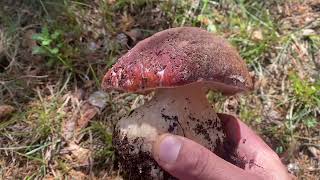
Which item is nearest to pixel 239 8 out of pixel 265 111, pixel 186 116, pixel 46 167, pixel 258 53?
pixel 258 53

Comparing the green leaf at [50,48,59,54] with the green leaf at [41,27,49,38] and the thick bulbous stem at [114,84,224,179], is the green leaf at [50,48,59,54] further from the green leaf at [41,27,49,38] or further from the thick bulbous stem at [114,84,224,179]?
the thick bulbous stem at [114,84,224,179]

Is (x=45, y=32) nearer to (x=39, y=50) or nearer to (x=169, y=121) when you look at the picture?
(x=39, y=50)

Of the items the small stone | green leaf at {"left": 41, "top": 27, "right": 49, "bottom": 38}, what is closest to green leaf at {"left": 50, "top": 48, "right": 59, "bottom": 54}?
green leaf at {"left": 41, "top": 27, "right": 49, "bottom": 38}

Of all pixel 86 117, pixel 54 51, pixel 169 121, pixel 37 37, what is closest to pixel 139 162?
pixel 169 121

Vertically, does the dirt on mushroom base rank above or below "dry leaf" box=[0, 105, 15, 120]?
above

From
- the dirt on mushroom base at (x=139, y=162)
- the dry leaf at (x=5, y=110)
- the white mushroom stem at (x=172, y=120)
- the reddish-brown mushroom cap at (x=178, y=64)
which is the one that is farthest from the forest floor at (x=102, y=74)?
the reddish-brown mushroom cap at (x=178, y=64)
